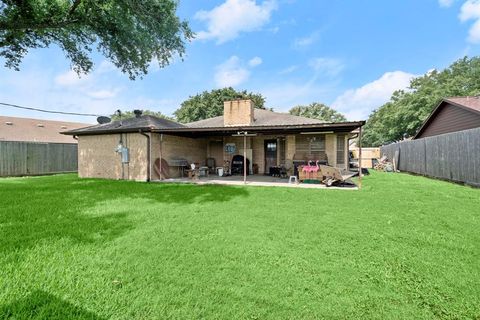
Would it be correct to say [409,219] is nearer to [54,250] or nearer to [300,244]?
[300,244]

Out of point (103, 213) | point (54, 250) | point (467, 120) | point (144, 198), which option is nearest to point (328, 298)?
point (54, 250)

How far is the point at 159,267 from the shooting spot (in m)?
2.74

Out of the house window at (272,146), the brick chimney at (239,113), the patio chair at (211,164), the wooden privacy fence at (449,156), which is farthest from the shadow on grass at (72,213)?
the wooden privacy fence at (449,156)

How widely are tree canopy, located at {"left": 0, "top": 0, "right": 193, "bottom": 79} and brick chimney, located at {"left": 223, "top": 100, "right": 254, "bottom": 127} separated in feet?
15.0

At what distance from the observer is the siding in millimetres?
12812

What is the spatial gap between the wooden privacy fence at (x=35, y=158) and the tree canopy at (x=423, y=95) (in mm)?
33990

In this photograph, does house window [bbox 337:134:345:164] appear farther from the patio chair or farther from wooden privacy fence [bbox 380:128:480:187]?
the patio chair

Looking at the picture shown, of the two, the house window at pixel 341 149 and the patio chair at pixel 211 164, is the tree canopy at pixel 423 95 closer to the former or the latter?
the house window at pixel 341 149

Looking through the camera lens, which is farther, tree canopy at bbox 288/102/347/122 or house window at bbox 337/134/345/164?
tree canopy at bbox 288/102/347/122

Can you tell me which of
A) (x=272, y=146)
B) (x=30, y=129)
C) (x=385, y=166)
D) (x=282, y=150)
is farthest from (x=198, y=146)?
(x=30, y=129)

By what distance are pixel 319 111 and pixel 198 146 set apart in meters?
36.8

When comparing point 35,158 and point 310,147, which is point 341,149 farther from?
point 35,158

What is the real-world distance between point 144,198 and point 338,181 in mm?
7100

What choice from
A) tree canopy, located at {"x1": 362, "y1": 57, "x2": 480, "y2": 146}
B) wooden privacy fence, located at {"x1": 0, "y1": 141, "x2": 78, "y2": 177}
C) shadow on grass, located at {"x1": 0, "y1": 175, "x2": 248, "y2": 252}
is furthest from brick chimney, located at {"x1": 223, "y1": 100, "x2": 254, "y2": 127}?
tree canopy, located at {"x1": 362, "y1": 57, "x2": 480, "y2": 146}
